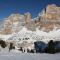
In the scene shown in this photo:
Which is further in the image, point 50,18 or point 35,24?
point 50,18

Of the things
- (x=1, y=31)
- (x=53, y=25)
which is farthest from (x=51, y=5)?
(x=1, y=31)

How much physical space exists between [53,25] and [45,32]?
204 inches

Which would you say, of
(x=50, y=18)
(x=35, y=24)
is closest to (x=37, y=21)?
(x=35, y=24)

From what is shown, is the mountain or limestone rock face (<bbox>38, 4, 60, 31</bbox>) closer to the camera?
the mountain

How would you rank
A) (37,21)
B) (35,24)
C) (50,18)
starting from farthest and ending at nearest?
1. (50,18)
2. (37,21)
3. (35,24)

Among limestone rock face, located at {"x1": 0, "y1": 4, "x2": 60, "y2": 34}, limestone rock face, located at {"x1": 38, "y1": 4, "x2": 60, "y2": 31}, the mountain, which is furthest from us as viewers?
limestone rock face, located at {"x1": 38, "y1": 4, "x2": 60, "y2": 31}

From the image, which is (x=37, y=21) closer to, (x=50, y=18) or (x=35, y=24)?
(x=35, y=24)

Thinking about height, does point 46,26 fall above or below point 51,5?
below

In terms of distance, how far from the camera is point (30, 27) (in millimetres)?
95188

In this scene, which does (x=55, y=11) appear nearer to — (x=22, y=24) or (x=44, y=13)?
(x=44, y=13)

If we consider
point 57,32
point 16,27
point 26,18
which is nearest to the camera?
point 26,18

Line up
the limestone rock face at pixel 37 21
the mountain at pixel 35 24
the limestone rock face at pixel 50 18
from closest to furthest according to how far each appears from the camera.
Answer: the mountain at pixel 35 24 < the limestone rock face at pixel 37 21 < the limestone rock face at pixel 50 18

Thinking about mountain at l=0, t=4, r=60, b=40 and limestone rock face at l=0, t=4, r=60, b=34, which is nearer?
mountain at l=0, t=4, r=60, b=40

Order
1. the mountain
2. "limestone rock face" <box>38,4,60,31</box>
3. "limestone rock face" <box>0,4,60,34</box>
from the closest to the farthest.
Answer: the mountain < "limestone rock face" <box>0,4,60,34</box> < "limestone rock face" <box>38,4,60,31</box>
